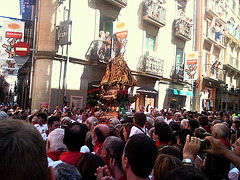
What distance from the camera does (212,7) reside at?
2602cm

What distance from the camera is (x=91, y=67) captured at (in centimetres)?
1438

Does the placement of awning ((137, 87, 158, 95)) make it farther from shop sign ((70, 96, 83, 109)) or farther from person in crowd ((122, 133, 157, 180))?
person in crowd ((122, 133, 157, 180))

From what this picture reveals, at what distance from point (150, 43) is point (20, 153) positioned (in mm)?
18723

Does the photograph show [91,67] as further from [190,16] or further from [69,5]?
[190,16]

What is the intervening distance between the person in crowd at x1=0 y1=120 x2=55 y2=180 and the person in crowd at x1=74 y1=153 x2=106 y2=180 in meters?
1.26

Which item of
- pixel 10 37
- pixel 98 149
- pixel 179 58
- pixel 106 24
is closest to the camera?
pixel 98 149

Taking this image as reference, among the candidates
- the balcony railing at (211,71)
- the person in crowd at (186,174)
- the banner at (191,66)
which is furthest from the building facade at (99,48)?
the person in crowd at (186,174)

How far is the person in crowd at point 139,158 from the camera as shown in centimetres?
208

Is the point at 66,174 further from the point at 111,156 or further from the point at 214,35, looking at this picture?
the point at 214,35

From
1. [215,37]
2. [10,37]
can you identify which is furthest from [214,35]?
[10,37]

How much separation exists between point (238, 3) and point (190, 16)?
17.6 m

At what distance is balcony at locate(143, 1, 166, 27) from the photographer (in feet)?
57.7

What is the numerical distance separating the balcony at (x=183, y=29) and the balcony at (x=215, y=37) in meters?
3.74

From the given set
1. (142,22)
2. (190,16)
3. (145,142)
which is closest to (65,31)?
(142,22)
